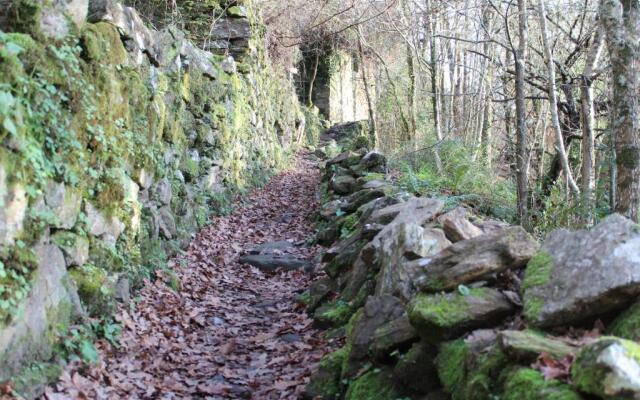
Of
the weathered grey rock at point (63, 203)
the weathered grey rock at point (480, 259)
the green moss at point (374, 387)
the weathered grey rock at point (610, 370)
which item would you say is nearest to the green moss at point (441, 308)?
the weathered grey rock at point (480, 259)

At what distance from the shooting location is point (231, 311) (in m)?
6.39

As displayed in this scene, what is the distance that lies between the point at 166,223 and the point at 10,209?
370 cm

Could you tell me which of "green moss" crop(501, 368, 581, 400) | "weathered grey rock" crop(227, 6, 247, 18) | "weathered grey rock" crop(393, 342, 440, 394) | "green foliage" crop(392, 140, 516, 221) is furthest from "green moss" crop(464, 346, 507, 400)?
"weathered grey rock" crop(227, 6, 247, 18)

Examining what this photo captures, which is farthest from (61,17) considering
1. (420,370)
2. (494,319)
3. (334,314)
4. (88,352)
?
(494,319)

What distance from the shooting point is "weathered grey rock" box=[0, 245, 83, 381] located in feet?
11.6

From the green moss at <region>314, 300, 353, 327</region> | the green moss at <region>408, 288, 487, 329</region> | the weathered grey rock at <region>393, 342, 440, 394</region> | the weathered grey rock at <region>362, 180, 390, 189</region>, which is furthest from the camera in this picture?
the weathered grey rock at <region>362, 180, 390, 189</region>

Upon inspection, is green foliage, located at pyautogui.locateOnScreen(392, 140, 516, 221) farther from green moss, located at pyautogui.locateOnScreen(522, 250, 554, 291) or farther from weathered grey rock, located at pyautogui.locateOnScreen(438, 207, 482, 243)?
green moss, located at pyautogui.locateOnScreen(522, 250, 554, 291)

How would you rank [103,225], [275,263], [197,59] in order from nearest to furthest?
[103,225]
[275,263]
[197,59]

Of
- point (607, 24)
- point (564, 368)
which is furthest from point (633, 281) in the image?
point (607, 24)

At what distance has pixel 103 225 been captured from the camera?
5.14 m

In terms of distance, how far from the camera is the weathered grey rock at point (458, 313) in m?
3.16

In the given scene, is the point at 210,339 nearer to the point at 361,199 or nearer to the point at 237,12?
the point at 361,199

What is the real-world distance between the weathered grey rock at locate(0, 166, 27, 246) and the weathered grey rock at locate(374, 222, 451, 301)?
2.72 metres

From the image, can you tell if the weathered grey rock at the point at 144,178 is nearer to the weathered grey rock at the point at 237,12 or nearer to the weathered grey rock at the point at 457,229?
the weathered grey rock at the point at 457,229
